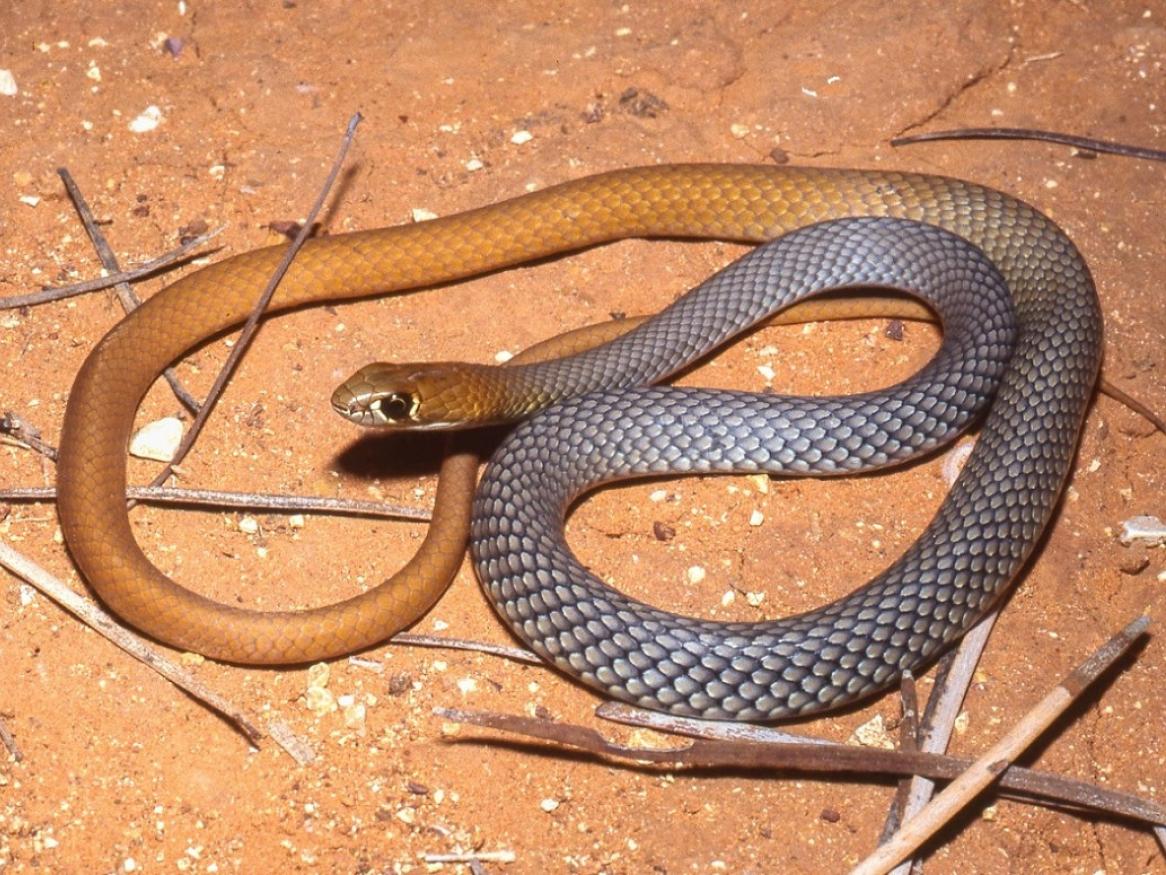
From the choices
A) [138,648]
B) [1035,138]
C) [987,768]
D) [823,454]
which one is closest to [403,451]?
[138,648]

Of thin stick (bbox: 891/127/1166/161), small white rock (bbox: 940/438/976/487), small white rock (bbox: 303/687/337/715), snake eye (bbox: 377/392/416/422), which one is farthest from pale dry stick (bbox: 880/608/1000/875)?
thin stick (bbox: 891/127/1166/161)

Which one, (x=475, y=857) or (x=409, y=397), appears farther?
(x=409, y=397)

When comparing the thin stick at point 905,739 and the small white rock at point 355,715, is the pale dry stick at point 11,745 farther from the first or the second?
the thin stick at point 905,739

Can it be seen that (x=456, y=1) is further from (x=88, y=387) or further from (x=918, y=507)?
(x=918, y=507)

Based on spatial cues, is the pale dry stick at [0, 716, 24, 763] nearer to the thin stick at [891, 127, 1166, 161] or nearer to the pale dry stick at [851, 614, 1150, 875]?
the pale dry stick at [851, 614, 1150, 875]

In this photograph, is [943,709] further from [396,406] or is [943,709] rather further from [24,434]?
[24,434]

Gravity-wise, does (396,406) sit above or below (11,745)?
above
